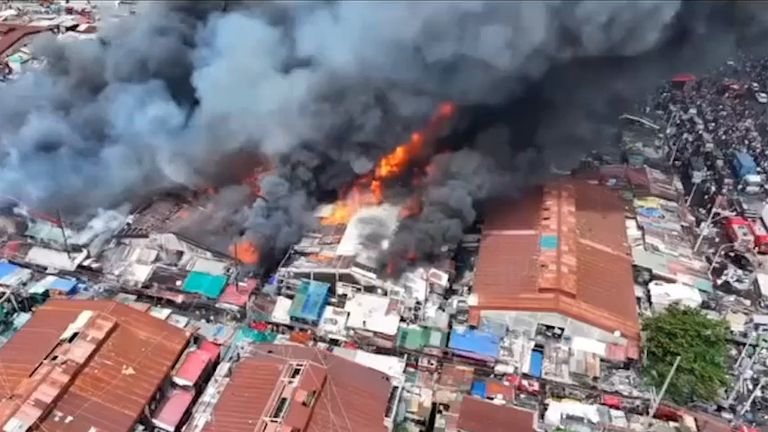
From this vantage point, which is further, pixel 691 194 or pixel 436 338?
pixel 691 194

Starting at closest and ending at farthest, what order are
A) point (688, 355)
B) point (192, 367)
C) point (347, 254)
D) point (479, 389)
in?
point (192, 367) → point (479, 389) → point (688, 355) → point (347, 254)

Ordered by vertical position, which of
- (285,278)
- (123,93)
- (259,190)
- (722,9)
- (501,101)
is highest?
(722,9)

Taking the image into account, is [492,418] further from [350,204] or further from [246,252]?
[350,204]

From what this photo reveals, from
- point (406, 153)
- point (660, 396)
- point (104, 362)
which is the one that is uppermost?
point (406, 153)

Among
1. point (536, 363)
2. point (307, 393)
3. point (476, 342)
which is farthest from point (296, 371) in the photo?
point (536, 363)

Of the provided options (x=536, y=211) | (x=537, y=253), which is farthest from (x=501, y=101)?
(x=537, y=253)

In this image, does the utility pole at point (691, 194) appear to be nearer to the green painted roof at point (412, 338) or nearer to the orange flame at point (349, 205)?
the orange flame at point (349, 205)

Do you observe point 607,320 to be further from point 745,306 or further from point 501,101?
point 501,101
